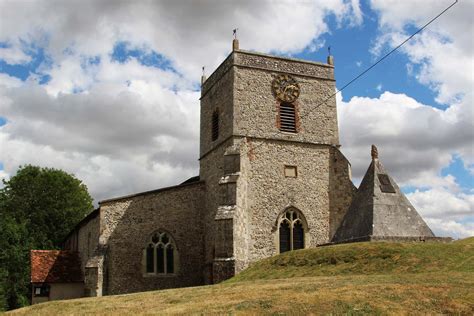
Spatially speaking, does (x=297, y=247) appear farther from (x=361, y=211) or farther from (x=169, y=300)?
(x=169, y=300)

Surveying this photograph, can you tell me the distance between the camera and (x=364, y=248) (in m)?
21.1

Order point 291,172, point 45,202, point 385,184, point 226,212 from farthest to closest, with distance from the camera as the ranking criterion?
point 45,202 < point 291,172 < point 226,212 < point 385,184

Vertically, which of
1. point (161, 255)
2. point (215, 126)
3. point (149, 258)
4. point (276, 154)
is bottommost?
point (149, 258)

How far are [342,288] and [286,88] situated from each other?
16.8 metres

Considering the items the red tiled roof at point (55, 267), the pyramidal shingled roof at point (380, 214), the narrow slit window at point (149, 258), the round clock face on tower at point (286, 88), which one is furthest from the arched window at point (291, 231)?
the red tiled roof at point (55, 267)

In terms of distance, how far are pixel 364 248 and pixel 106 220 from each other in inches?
530

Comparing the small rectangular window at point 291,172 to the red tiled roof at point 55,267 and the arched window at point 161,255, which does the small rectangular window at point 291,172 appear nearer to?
the arched window at point 161,255

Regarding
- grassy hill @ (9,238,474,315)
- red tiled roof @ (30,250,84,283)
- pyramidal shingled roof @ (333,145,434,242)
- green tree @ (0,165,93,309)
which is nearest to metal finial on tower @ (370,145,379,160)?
pyramidal shingled roof @ (333,145,434,242)

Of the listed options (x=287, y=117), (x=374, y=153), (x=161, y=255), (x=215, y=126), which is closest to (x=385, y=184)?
(x=374, y=153)

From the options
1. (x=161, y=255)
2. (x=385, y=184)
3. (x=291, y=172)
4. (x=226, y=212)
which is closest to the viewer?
(x=385, y=184)

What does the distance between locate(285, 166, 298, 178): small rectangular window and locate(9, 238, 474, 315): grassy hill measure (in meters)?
6.17

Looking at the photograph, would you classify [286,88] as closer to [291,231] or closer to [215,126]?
[215,126]

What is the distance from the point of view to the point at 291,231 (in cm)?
2833

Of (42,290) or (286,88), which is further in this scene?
(42,290)
